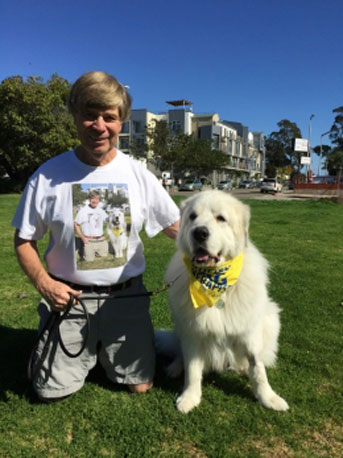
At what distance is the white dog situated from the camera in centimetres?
276

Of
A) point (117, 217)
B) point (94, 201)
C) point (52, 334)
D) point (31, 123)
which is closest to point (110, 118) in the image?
point (94, 201)

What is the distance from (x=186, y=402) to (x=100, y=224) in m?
1.49

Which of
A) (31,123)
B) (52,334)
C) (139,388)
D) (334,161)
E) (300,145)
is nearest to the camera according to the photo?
(52,334)

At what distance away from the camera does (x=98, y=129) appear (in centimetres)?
256

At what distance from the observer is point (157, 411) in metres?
2.59

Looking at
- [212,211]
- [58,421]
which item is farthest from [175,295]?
[58,421]

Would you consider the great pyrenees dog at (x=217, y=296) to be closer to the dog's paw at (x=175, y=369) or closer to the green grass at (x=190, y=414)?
the green grass at (x=190, y=414)

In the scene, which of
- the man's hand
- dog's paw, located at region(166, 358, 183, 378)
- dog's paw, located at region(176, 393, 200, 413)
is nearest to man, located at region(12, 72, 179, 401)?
the man's hand

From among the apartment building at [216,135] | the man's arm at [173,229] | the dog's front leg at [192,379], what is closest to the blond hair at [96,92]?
the man's arm at [173,229]

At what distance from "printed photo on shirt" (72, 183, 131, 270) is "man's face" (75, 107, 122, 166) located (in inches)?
10.7

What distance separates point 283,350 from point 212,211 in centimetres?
170

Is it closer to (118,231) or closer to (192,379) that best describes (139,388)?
(192,379)

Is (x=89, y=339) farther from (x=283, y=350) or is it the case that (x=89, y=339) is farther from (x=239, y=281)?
(x=283, y=350)

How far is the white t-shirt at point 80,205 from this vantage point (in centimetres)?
262
